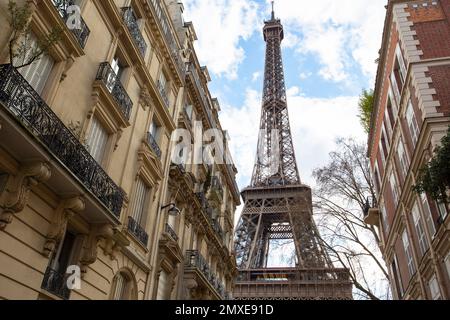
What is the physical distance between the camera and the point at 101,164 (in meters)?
12.0

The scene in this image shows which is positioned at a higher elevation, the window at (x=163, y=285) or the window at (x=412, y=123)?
the window at (x=412, y=123)

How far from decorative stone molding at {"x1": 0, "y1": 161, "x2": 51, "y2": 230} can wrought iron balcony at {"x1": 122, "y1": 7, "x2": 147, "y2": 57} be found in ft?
26.0

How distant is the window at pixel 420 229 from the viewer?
1759cm

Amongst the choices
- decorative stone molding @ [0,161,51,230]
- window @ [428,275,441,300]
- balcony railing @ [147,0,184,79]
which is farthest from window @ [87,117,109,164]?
window @ [428,275,441,300]

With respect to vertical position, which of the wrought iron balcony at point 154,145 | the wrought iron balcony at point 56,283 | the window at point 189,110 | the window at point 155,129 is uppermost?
the window at point 189,110

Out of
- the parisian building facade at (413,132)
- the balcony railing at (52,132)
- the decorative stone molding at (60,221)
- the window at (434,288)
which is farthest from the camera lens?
the window at (434,288)

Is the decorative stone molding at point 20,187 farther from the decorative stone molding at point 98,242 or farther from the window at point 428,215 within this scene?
the window at point 428,215

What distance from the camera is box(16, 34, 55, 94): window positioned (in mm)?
9109

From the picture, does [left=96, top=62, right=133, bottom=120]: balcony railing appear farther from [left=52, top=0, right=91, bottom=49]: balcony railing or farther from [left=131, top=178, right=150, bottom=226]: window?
[left=131, top=178, right=150, bottom=226]: window

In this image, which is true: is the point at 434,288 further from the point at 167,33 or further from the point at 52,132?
the point at 167,33

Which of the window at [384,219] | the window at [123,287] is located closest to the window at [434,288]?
the window at [384,219]

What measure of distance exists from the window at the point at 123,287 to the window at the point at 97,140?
3750 mm
